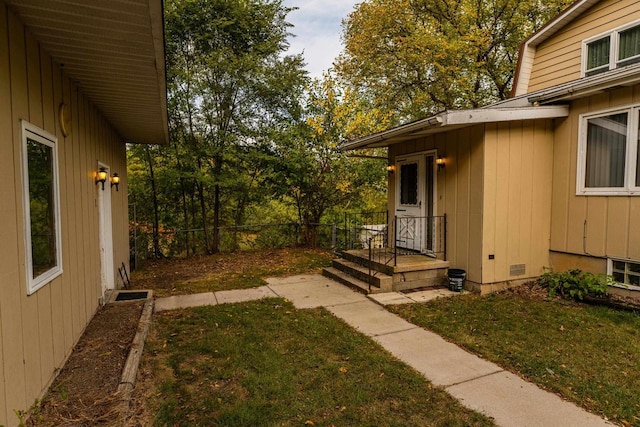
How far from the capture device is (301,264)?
8.73 m

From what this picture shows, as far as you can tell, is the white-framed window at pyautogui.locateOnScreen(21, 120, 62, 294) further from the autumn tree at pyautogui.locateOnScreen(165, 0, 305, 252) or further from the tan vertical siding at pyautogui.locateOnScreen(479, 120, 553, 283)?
the autumn tree at pyautogui.locateOnScreen(165, 0, 305, 252)

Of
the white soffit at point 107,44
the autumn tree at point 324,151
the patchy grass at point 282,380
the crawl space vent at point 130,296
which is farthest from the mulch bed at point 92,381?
the autumn tree at point 324,151

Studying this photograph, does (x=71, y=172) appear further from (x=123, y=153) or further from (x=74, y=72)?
(x=123, y=153)

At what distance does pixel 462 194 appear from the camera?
20.4ft

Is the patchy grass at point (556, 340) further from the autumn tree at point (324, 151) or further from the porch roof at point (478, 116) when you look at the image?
the autumn tree at point (324, 151)

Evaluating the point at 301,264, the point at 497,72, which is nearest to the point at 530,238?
the point at 301,264

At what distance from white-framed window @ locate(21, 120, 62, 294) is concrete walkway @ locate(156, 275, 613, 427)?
2448 millimetres

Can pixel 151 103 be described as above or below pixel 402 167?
above

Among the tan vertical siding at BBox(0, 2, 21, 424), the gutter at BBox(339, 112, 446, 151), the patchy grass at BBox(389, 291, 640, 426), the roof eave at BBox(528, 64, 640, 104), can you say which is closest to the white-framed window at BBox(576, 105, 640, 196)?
the roof eave at BBox(528, 64, 640, 104)

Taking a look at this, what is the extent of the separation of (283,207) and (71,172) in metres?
8.06

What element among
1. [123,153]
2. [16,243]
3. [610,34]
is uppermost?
[610,34]

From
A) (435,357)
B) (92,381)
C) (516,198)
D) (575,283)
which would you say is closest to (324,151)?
(516,198)

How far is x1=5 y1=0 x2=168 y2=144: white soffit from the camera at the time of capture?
2504 millimetres

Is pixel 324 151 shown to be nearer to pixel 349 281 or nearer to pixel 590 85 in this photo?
pixel 349 281
